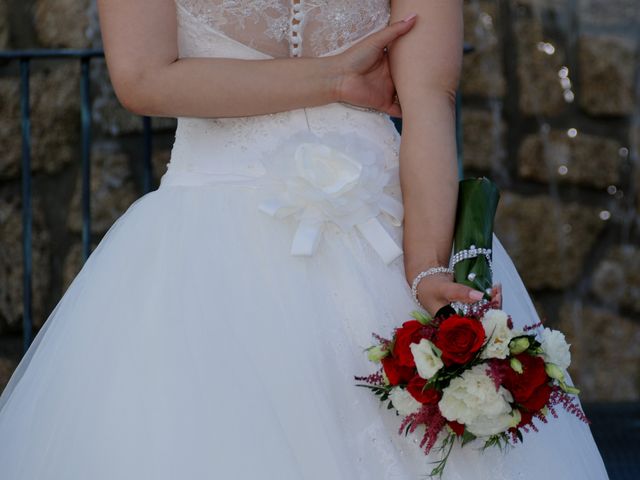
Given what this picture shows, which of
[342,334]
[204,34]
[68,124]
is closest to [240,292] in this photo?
[342,334]

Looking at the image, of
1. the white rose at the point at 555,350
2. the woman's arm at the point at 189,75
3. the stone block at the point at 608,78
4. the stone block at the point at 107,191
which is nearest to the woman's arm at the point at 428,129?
the woman's arm at the point at 189,75

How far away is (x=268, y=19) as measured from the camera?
1.74 meters

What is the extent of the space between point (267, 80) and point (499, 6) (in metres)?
2.55

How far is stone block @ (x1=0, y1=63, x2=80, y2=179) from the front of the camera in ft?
11.9

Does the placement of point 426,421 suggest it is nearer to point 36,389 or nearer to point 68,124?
point 36,389

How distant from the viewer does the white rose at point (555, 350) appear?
1.43 meters

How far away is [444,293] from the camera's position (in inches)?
61.5

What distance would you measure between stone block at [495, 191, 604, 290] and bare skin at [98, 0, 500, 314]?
7.60ft

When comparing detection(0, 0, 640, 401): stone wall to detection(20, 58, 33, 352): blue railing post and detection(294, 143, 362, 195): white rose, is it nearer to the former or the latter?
detection(20, 58, 33, 352): blue railing post

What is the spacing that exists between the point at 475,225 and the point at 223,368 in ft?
1.51

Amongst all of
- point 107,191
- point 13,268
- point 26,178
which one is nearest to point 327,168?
point 26,178

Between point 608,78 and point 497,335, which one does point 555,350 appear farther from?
point 608,78

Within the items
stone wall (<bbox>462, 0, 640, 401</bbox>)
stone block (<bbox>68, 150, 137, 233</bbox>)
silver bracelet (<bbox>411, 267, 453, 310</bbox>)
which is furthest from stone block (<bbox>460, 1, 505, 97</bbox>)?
silver bracelet (<bbox>411, 267, 453, 310</bbox>)

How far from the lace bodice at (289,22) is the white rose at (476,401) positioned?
65 centimetres
